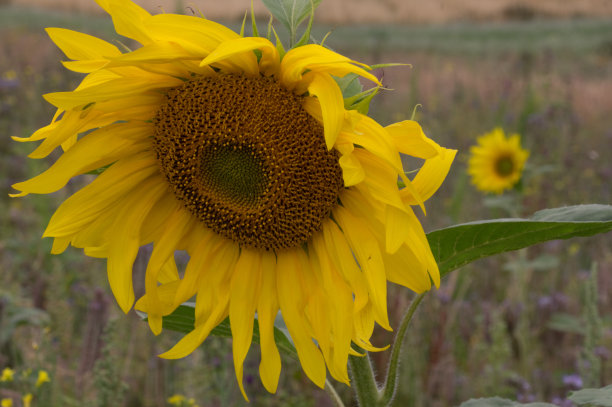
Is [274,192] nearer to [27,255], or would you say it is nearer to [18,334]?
[18,334]

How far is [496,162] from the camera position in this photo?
3.37 metres

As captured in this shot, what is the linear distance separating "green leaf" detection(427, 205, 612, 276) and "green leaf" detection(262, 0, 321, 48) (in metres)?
0.38

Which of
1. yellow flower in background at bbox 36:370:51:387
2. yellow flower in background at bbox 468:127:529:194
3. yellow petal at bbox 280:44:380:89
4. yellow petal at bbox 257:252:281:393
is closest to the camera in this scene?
yellow petal at bbox 280:44:380:89

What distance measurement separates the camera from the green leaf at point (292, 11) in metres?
0.95

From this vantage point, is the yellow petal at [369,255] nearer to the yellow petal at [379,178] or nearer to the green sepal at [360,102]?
the yellow petal at [379,178]

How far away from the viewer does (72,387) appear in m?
2.38

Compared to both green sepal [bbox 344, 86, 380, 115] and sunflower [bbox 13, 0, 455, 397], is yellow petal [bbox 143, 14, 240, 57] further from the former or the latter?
green sepal [bbox 344, 86, 380, 115]

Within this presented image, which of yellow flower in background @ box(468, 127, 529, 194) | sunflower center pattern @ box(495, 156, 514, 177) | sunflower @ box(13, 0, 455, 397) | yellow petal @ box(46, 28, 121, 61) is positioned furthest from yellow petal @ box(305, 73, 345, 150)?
sunflower center pattern @ box(495, 156, 514, 177)

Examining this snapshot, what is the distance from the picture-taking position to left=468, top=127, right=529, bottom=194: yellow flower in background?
10.6 feet

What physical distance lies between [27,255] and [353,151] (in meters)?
2.69

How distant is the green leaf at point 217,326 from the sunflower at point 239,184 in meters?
0.04

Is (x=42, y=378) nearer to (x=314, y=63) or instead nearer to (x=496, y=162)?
(x=314, y=63)

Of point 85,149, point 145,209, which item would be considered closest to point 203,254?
point 145,209

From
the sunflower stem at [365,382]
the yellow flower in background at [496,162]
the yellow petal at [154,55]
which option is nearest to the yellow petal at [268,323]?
the sunflower stem at [365,382]
